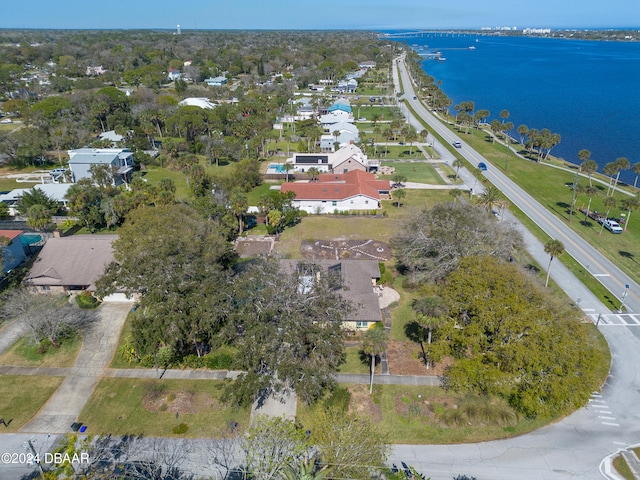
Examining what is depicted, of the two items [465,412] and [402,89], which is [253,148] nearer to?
[465,412]

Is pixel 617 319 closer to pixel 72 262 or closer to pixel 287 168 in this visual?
pixel 72 262

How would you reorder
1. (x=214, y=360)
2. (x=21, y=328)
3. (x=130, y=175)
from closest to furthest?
(x=214, y=360) < (x=21, y=328) < (x=130, y=175)

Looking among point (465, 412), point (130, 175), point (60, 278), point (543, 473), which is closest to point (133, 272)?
point (60, 278)

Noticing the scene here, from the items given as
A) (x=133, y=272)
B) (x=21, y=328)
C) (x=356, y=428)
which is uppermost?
(x=133, y=272)

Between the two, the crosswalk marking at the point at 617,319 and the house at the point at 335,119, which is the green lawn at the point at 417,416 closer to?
the crosswalk marking at the point at 617,319

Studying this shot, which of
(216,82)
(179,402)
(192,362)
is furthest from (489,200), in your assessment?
(216,82)

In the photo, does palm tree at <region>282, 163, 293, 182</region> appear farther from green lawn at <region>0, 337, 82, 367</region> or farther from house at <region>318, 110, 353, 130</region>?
green lawn at <region>0, 337, 82, 367</region>

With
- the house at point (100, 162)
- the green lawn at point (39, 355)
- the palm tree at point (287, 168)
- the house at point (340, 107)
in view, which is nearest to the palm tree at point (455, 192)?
the palm tree at point (287, 168)
